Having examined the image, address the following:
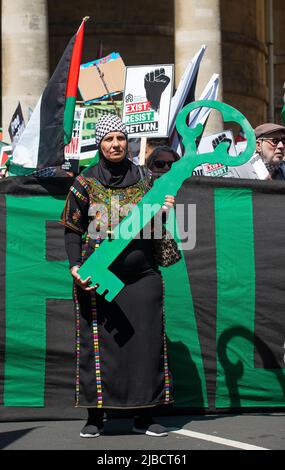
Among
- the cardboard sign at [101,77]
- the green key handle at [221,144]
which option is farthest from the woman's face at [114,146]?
the cardboard sign at [101,77]

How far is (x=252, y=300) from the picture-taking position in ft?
26.2

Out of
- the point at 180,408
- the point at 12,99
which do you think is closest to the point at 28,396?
the point at 180,408

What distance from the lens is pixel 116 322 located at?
277 inches

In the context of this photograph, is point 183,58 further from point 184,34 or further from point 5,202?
point 5,202

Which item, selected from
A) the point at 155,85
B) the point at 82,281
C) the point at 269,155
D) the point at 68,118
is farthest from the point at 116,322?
the point at 155,85

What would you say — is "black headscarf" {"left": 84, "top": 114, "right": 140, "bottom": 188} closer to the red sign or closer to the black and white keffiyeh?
the black and white keffiyeh

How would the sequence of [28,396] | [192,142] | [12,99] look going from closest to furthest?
[192,142] → [28,396] → [12,99]

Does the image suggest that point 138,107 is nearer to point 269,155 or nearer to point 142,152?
point 142,152

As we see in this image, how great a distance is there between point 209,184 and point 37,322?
1.44m

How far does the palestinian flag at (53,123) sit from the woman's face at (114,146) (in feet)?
2.94

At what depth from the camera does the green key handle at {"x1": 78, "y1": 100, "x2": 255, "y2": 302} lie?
269 inches

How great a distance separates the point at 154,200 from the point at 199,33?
14.8 m

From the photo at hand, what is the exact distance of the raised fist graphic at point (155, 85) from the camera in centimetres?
1080
